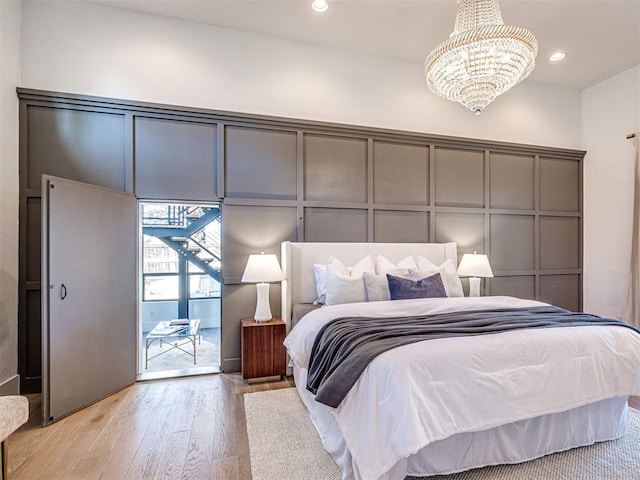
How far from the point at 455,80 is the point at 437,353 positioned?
215 cm

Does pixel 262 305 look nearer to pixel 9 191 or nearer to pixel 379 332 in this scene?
pixel 379 332

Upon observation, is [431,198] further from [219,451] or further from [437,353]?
[219,451]

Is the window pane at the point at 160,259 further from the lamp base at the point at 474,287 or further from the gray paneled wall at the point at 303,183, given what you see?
the lamp base at the point at 474,287

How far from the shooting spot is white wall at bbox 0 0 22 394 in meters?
2.81

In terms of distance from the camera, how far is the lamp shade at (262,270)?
324cm

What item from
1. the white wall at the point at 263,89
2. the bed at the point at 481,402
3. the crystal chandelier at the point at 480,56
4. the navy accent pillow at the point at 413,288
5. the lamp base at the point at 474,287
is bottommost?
the bed at the point at 481,402

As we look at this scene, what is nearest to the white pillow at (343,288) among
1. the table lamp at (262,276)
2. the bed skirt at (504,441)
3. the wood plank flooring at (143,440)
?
the table lamp at (262,276)

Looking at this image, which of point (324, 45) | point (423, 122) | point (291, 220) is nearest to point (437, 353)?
point (291, 220)

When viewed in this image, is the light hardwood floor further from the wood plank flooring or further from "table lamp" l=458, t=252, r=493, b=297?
"table lamp" l=458, t=252, r=493, b=297

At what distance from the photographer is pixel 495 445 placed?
188 centimetres

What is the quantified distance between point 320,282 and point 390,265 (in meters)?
0.82

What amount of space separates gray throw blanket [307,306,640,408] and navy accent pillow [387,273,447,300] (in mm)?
598

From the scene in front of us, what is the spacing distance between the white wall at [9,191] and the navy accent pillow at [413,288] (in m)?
3.51

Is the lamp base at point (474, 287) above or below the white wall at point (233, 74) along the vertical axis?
below
